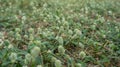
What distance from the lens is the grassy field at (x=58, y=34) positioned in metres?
3.19

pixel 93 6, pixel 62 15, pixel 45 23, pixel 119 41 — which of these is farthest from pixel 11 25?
pixel 93 6

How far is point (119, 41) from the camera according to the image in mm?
4148

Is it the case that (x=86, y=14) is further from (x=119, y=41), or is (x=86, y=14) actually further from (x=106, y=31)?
(x=119, y=41)

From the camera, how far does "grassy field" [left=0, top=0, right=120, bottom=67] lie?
3.19 m

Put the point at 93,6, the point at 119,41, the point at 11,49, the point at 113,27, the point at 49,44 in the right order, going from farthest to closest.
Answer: the point at 93,6 → the point at 113,27 → the point at 119,41 → the point at 49,44 → the point at 11,49

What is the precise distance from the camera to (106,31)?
14.8 ft

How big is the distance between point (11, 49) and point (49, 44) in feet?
2.01

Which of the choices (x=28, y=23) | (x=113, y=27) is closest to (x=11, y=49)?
(x=28, y=23)

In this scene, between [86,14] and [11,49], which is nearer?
[11,49]

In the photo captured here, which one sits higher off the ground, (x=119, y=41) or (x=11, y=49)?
(x=11, y=49)

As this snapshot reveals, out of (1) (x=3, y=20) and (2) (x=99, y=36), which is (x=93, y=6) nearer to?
(2) (x=99, y=36)

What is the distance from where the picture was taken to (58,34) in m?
4.05

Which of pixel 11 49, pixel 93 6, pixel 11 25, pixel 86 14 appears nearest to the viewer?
pixel 11 49

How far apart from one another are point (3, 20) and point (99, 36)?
64.0 inches
